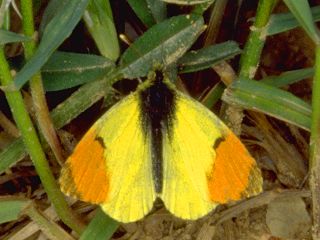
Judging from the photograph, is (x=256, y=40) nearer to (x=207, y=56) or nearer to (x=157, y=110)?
(x=207, y=56)

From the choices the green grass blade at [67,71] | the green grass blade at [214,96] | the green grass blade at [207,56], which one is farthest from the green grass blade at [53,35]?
the green grass blade at [214,96]

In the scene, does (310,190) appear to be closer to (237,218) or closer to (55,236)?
(237,218)

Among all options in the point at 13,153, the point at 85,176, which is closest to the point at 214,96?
the point at 85,176

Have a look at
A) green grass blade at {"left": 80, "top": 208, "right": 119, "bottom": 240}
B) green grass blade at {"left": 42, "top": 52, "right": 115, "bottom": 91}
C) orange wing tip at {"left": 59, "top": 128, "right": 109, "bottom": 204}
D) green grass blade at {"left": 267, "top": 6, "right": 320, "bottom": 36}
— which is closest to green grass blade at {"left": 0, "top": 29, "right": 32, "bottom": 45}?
green grass blade at {"left": 42, "top": 52, "right": 115, "bottom": 91}

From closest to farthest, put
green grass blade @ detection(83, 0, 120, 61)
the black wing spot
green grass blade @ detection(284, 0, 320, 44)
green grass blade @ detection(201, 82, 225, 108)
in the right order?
1. green grass blade @ detection(284, 0, 320, 44)
2. the black wing spot
3. green grass blade @ detection(83, 0, 120, 61)
4. green grass blade @ detection(201, 82, 225, 108)

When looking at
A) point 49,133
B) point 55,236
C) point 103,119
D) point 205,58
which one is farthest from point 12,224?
point 205,58

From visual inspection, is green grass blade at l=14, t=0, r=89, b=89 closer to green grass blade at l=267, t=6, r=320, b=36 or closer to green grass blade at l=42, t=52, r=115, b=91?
green grass blade at l=42, t=52, r=115, b=91
